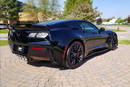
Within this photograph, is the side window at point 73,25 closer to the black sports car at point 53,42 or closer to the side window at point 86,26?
the black sports car at point 53,42

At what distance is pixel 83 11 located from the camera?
63.5 feet

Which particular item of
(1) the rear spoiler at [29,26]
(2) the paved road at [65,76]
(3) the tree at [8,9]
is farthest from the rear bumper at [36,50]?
(3) the tree at [8,9]

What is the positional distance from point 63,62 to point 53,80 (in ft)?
1.75

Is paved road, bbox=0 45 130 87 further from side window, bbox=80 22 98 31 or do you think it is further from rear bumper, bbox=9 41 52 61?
side window, bbox=80 22 98 31

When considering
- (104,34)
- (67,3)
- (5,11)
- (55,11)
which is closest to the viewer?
(104,34)

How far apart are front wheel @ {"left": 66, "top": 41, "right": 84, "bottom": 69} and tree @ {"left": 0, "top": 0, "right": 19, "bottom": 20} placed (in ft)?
103

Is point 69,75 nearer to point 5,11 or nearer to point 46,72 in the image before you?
point 46,72

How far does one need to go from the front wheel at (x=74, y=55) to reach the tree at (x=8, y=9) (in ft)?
103

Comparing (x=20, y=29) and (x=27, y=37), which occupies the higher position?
(x=20, y=29)

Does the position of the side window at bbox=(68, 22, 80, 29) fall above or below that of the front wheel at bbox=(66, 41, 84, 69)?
above

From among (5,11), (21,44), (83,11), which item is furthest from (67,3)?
(21,44)

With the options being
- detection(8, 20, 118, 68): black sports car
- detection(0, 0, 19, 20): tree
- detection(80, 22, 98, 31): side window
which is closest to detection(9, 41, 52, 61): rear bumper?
detection(8, 20, 118, 68): black sports car

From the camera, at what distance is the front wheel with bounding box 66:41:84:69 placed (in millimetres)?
3086

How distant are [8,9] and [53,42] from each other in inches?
1344
